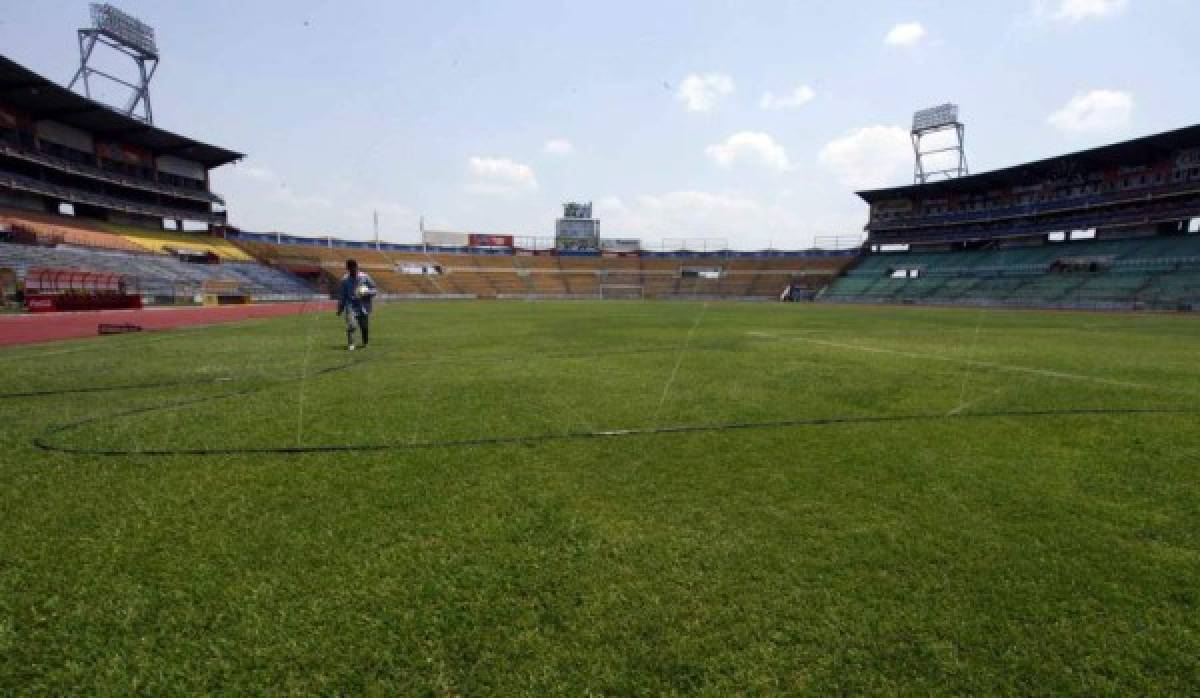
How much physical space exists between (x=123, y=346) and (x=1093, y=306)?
56.1 metres

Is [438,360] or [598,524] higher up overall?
[438,360]

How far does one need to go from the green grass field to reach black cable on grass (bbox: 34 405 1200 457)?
0.05 meters

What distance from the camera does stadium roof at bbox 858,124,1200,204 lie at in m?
42.1

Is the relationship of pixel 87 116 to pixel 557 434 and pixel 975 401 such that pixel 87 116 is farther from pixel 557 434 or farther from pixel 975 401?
pixel 975 401

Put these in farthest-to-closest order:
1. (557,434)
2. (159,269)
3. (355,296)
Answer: (159,269) → (355,296) → (557,434)

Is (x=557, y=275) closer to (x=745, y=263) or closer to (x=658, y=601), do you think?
(x=745, y=263)

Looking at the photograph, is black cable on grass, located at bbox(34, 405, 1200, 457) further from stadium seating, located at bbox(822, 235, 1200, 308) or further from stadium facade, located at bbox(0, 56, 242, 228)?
stadium facade, located at bbox(0, 56, 242, 228)

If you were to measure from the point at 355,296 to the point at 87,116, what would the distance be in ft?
187

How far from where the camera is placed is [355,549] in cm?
274

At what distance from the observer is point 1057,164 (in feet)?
165

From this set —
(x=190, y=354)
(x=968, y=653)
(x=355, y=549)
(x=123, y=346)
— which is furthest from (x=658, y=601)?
(x=123, y=346)

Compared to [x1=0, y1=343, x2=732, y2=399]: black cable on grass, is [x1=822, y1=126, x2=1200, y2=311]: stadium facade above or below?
above

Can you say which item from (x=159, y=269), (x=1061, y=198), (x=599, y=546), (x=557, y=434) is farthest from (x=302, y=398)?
(x=1061, y=198)

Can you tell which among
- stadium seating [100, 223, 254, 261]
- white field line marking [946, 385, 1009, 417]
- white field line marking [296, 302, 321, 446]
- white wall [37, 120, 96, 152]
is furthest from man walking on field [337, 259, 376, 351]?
white wall [37, 120, 96, 152]
